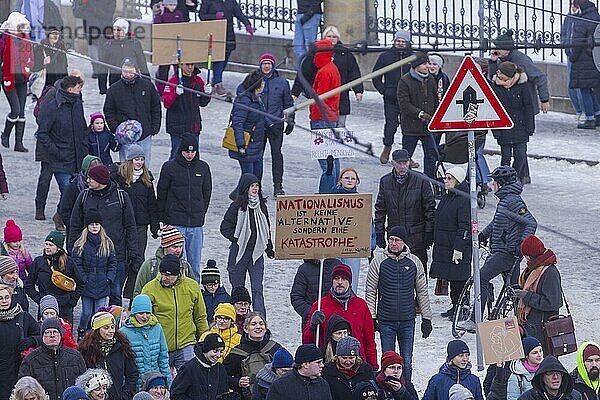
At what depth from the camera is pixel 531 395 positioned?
11.5m

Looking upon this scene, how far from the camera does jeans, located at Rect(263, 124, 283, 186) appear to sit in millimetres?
18547

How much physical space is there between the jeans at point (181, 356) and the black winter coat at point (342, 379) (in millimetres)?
1764

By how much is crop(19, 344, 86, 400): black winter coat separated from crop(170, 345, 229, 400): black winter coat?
0.71 meters

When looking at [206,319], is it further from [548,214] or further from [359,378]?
[548,214]

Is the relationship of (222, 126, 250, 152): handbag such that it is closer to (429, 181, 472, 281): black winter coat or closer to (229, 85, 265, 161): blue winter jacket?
(229, 85, 265, 161): blue winter jacket

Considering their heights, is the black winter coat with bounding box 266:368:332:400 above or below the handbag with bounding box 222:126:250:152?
below

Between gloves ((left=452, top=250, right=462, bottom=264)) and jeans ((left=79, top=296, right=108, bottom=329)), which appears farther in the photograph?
gloves ((left=452, top=250, right=462, bottom=264))

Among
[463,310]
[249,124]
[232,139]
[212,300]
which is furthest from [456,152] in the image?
[212,300]

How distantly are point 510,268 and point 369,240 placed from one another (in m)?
1.69

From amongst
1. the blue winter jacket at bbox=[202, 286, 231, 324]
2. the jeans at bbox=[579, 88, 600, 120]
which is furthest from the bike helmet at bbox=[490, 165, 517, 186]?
the jeans at bbox=[579, 88, 600, 120]

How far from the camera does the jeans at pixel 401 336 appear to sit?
13.7m

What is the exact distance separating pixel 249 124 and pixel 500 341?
6.61 metres

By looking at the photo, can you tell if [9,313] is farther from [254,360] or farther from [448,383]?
[448,383]

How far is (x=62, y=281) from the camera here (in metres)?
13.8
